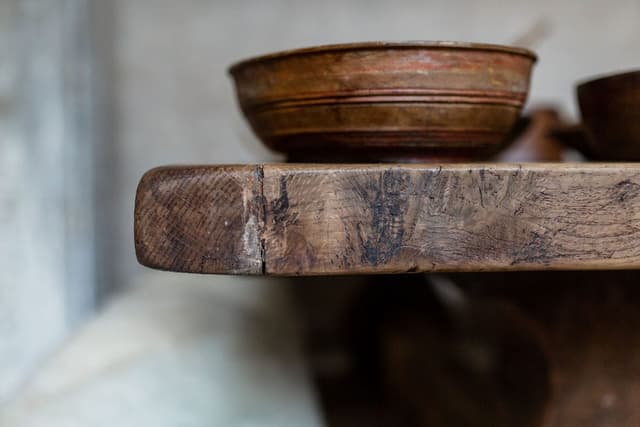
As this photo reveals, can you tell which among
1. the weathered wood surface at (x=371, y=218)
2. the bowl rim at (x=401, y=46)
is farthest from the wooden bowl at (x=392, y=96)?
the weathered wood surface at (x=371, y=218)

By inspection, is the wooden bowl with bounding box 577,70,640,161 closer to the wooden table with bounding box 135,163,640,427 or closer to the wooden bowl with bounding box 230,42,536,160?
the wooden bowl with bounding box 230,42,536,160

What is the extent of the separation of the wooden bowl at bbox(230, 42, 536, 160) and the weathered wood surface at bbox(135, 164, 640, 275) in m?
0.14

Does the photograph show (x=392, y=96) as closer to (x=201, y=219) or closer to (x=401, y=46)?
(x=401, y=46)

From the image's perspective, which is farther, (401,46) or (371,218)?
(401,46)

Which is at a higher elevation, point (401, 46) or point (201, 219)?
point (401, 46)

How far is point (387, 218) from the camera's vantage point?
436mm

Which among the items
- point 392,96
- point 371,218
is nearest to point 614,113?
point 392,96

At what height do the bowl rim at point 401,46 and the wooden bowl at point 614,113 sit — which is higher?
the bowl rim at point 401,46

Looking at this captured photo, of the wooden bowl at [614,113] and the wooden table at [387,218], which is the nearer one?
the wooden table at [387,218]

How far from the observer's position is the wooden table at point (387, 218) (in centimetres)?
43

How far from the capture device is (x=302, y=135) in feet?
2.02

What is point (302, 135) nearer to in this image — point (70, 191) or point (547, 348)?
point (547, 348)

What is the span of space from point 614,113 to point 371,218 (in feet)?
1.04

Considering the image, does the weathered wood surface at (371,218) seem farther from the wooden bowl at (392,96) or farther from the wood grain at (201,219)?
the wooden bowl at (392,96)
